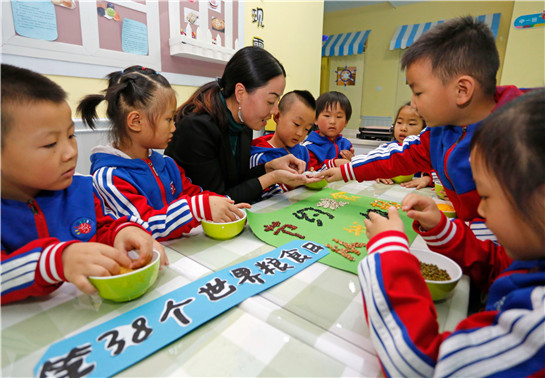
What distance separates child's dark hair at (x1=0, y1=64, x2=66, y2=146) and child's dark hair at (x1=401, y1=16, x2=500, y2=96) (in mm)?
1094

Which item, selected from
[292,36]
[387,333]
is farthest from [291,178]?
[292,36]

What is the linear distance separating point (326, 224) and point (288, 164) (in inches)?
23.0

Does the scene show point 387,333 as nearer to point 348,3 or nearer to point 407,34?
point 407,34

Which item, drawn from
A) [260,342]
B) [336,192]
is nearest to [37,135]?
[260,342]

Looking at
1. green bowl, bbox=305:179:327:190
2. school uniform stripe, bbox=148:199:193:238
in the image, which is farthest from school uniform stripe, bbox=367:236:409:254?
green bowl, bbox=305:179:327:190

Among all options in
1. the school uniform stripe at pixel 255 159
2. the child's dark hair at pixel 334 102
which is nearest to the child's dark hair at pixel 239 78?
the school uniform stripe at pixel 255 159

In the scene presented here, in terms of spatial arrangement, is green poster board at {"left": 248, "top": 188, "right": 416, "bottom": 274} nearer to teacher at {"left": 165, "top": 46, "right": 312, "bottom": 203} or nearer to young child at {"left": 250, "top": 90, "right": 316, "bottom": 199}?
teacher at {"left": 165, "top": 46, "right": 312, "bottom": 203}

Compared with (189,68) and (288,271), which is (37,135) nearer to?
(288,271)

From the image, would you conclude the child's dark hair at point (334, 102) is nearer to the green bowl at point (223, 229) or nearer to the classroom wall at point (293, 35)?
the classroom wall at point (293, 35)

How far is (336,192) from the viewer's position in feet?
4.64

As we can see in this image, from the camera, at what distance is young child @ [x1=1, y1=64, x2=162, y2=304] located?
0.53 m

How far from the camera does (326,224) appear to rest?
3.19 ft

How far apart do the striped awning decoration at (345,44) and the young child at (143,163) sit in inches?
201

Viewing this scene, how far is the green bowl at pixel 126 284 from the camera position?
1.64 ft
